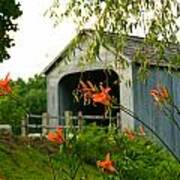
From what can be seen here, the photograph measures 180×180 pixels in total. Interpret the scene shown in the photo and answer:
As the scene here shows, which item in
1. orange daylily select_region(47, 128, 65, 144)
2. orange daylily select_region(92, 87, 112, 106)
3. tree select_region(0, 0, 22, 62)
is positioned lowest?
orange daylily select_region(47, 128, 65, 144)

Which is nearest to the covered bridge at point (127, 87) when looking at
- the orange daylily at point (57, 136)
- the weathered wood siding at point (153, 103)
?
the weathered wood siding at point (153, 103)

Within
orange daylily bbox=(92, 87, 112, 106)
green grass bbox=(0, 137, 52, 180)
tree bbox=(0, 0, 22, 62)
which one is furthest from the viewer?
tree bbox=(0, 0, 22, 62)

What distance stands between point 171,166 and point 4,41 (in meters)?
13.9

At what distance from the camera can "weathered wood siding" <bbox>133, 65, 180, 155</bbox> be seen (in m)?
21.3

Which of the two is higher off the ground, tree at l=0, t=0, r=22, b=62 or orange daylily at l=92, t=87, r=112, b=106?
tree at l=0, t=0, r=22, b=62

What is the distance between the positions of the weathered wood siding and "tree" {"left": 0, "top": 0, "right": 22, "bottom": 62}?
368 centimetres

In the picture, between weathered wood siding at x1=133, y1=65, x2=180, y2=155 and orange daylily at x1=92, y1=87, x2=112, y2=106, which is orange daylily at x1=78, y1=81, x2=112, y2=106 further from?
weathered wood siding at x1=133, y1=65, x2=180, y2=155

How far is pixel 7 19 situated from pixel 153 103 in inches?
179

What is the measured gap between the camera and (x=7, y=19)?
19.5 metres

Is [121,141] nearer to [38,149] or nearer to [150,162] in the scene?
[150,162]

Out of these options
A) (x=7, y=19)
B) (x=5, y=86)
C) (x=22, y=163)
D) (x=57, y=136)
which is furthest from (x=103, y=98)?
(x=7, y=19)

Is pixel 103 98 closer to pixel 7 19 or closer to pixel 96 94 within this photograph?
pixel 96 94

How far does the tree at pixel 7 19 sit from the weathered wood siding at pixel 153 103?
12.1 feet

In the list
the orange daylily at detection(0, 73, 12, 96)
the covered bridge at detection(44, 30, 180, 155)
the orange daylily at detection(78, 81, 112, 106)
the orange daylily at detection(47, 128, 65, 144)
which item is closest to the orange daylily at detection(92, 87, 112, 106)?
the orange daylily at detection(78, 81, 112, 106)
